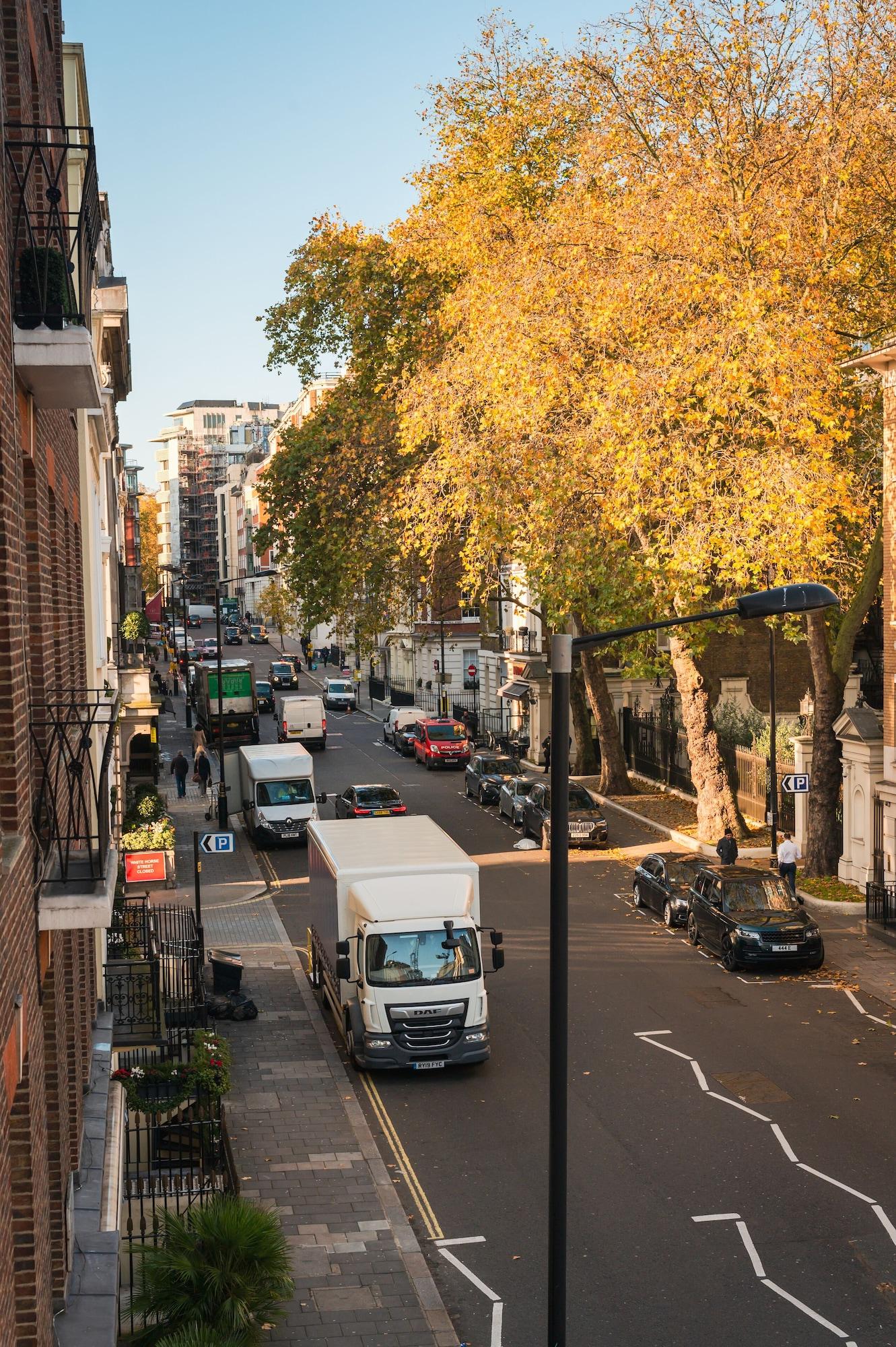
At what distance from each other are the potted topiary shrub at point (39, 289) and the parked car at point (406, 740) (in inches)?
1932

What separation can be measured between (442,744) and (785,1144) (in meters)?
38.4

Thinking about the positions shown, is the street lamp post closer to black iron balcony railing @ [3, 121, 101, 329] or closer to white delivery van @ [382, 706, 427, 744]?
black iron balcony railing @ [3, 121, 101, 329]

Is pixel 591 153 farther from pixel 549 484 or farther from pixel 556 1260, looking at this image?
pixel 556 1260

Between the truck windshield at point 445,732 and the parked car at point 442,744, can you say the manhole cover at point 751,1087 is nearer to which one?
the parked car at point 442,744

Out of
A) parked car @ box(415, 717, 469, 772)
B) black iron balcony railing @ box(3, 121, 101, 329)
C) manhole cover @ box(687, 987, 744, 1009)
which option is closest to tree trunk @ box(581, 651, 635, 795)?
parked car @ box(415, 717, 469, 772)

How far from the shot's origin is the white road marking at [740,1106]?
17453 mm

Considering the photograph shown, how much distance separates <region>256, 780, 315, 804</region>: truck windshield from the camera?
3831 centimetres

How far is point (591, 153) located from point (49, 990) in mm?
23853

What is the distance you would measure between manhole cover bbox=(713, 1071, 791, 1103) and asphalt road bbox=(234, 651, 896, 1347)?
0.03 meters

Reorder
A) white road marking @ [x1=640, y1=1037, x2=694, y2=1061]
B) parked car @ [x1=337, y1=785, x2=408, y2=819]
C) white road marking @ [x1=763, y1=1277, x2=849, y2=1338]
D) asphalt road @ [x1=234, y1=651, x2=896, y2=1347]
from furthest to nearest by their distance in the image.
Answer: parked car @ [x1=337, y1=785, x2=408, y2=819] < white road marking @ [x1=640, y1=1037, x2=694, y2=1061] < asphalt road @ [x1=234, y1=651, x2=896, y2=1347] < white road marking @ [x1=763, y1=1277, x2=849, y2=1338]

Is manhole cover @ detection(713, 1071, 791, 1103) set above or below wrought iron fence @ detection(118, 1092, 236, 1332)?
below

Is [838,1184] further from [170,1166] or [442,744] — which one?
[442,744]

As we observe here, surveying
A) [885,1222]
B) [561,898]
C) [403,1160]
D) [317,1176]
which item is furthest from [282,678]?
[561,898]

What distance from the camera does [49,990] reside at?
31.4 feet
